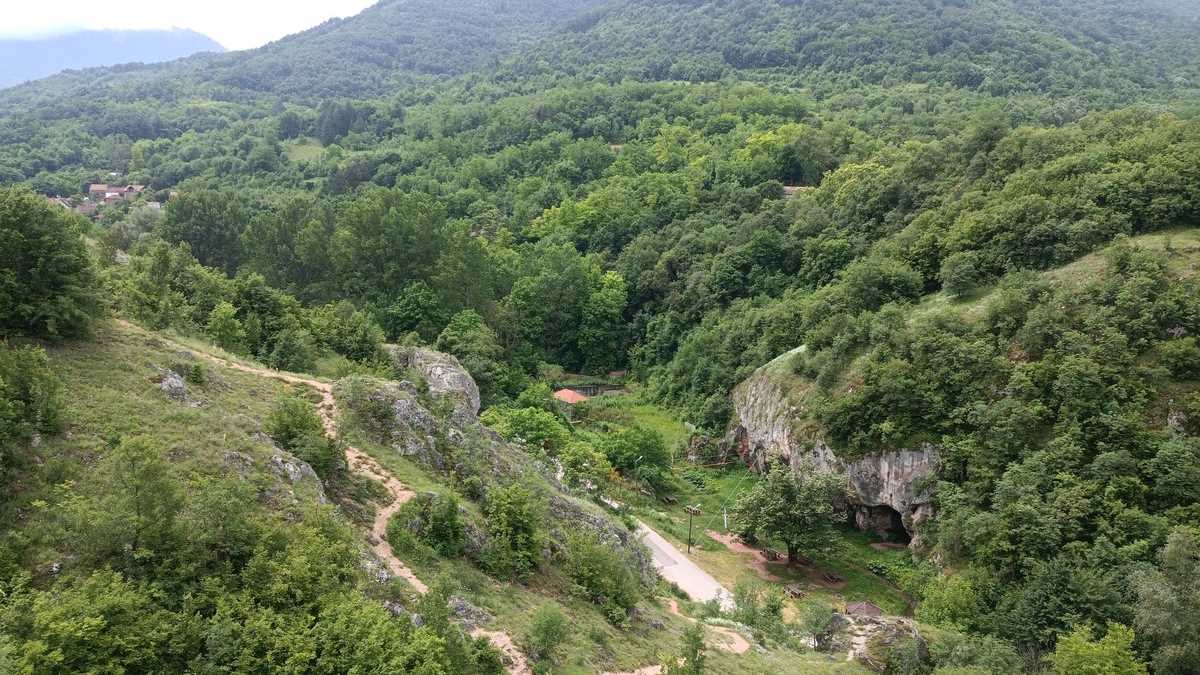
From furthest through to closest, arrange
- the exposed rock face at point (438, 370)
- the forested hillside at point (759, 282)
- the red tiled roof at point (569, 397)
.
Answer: the red tiled roof at point (569, 397) < the exposed rock face at point (438, 370) < the forested hillside at point (759, 282)

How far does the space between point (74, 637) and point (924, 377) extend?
36393 mm

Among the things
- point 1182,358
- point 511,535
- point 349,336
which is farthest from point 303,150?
point 1182,358

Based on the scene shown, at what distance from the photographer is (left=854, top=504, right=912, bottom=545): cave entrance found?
39.3m

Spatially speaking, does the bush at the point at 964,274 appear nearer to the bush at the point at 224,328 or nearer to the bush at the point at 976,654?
the bush at the point at 976,654

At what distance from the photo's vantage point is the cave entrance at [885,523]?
39.3 meters

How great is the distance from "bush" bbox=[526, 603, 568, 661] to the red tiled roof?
126ft

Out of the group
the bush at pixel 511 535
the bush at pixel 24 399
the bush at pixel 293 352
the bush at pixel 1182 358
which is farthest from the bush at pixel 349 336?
the bush at pixel 1182 358

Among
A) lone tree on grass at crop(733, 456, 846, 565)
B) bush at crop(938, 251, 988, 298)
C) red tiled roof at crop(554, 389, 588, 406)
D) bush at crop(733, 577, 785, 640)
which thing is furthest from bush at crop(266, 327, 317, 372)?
bush at crop(938, 251, 988, 298)

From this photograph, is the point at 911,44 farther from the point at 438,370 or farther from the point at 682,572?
the point at 682,572

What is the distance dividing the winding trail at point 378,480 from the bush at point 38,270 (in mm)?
2846

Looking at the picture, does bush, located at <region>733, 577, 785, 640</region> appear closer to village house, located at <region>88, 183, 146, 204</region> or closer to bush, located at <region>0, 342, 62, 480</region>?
bush, located at <region>0, 342, 62, 480</region>

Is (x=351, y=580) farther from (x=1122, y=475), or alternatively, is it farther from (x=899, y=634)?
(x=1122, y=475)

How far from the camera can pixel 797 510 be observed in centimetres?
3644

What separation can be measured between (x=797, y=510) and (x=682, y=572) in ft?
21.2
